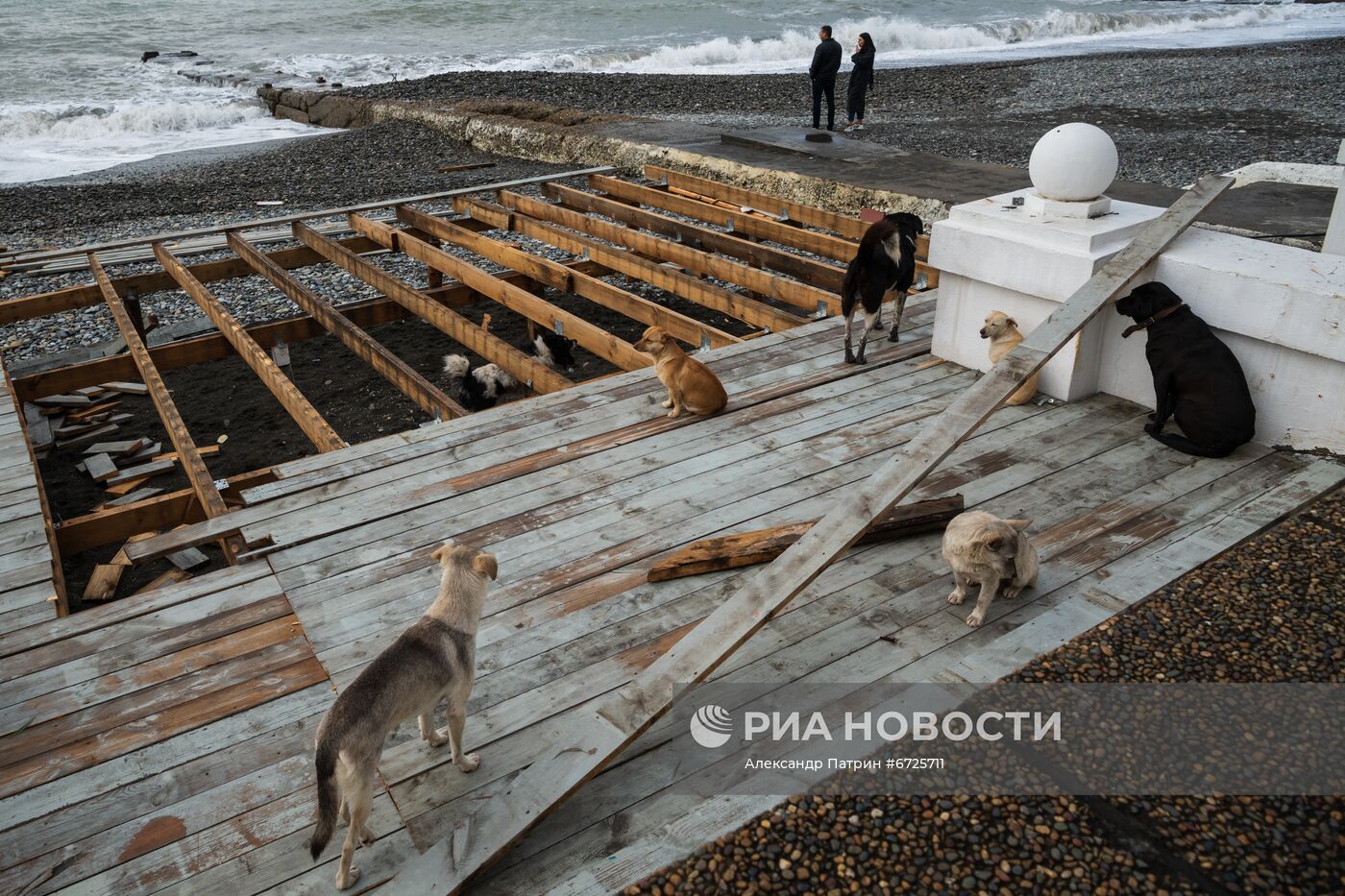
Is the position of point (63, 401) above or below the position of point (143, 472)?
above

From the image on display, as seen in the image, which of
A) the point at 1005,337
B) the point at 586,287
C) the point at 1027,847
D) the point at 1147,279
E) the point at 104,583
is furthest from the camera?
the point at 586,287

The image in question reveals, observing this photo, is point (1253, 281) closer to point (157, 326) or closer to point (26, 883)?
point (26, 883)

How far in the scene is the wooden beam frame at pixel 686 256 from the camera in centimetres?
705

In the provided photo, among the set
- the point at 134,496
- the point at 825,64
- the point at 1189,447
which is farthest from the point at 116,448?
the point at 825,64

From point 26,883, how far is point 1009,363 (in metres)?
3.77

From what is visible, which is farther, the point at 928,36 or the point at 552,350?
the point at 928,36

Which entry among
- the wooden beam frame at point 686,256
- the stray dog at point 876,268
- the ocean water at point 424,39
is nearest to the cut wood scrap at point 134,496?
the wooden beam frame at point 686,256

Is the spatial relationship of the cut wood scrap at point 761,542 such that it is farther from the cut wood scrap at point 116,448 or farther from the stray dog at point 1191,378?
the cut wood scrap at point 116,448

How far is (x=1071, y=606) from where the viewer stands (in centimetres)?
359

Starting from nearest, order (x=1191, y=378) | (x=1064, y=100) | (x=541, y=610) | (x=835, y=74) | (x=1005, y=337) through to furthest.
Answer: (x=541, y=610), (x=1191, y=378), (x=1005, y=337), (x=835, y=74), (x=1064, y=100)

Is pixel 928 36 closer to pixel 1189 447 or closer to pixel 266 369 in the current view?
pixel 266 369

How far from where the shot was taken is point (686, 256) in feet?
26.7

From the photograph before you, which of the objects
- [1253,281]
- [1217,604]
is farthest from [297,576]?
[1253,281]

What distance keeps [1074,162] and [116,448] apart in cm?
742
